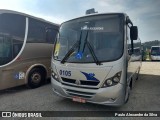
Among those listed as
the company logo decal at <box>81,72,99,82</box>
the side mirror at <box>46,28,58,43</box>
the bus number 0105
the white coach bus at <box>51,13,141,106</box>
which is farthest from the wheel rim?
the company logo decal at <box>81,72,99,82</box>

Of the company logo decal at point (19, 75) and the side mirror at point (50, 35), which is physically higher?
the side mirror at point (50, 35)

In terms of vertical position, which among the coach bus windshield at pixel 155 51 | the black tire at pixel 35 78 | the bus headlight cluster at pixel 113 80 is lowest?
the black tire at pixel 35 78

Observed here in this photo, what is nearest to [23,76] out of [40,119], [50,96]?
[50,96]

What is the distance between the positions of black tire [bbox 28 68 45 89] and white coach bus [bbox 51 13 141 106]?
7.41 ft

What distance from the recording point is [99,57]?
159 inches

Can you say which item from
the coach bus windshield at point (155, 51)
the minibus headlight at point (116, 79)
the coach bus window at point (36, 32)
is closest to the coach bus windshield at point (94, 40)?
the minibus headlight at point (116, 79)

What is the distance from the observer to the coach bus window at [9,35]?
18.7 feet

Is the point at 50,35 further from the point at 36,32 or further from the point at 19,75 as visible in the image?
the point at 19,75

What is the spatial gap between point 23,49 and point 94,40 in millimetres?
3216

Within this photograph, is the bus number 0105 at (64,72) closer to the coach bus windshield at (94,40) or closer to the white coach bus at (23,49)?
the coach bus windshield at (94,40)

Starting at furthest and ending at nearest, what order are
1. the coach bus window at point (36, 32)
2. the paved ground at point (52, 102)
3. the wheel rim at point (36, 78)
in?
the wheel rim at point (36, 78) → the coach bus window at point (36, 32) → the paved ground at point (52, 102)

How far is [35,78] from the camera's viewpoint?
22.6 feet

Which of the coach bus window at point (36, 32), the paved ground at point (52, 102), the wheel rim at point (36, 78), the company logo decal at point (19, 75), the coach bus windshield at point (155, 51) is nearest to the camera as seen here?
the paved ground at point (52, 102)

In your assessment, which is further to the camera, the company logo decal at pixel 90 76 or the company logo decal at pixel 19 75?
the company logo decal at pixel 19 75
